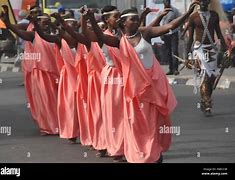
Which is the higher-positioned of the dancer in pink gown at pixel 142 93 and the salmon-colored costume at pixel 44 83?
the dancer in pink gown at pixel 142 93

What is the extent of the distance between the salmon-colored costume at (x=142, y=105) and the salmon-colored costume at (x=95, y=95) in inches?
48.9

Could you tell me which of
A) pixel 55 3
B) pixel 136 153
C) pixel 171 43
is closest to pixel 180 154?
pixel 136 153

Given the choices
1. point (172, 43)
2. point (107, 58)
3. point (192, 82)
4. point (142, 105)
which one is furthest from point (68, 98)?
point (172, 43)

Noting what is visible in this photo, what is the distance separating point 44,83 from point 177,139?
7.12 ft

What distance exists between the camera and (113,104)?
34.2 ft

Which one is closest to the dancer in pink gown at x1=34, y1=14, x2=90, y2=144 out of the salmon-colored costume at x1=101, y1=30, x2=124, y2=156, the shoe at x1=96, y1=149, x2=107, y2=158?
the shoe at x1=96, y1=149, x2=107, y2=158

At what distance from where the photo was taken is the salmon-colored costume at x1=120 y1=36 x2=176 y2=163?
9.77 meters

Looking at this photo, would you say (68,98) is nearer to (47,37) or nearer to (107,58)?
(47,37)

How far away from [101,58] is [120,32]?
34.5 inches

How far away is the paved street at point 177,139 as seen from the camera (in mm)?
10867

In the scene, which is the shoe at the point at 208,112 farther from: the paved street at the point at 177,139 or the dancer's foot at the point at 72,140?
the dancer's foot at the point at 72,140

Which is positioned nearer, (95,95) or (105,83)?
(105,83)

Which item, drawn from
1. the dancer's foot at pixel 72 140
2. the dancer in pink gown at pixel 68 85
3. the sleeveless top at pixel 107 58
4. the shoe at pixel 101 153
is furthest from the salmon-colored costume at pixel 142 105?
the dancer's foot at pixel 72 140

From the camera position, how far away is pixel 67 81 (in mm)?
12422
